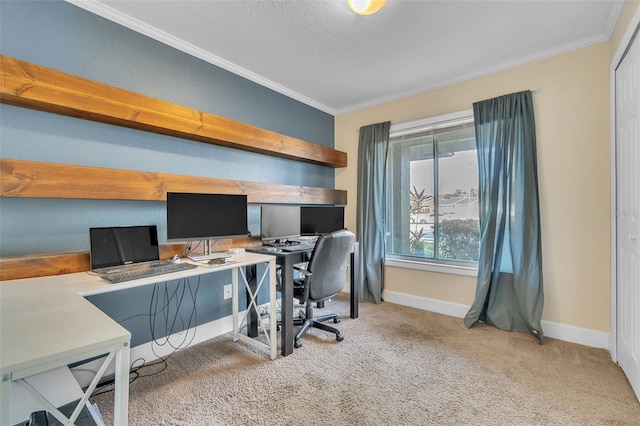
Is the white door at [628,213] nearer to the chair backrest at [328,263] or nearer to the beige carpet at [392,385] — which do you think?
the beige carpet at [392,385]

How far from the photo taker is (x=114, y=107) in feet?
6.07

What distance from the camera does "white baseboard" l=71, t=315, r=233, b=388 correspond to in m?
1.80

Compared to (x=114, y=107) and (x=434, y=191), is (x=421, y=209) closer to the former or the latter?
(x=434, y=191)

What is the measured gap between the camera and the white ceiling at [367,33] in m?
1.91

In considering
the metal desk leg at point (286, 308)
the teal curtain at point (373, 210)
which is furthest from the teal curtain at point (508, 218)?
the metal desk leg at point (286, 308)

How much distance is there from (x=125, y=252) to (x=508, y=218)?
10.4 feet

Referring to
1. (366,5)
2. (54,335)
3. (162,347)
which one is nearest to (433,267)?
(366,5)

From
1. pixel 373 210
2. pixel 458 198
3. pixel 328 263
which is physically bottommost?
pixel 328 263

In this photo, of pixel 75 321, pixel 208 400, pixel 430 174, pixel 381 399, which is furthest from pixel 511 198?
pixel 75 321

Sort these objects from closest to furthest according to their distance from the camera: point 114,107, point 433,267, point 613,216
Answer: point 114,107, point 613,216, point 433,267

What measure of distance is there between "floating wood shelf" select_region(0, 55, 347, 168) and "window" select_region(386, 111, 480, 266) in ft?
5.31

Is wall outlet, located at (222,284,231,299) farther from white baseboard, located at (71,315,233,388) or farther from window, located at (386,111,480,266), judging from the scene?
window, located at (386,111,480,266)

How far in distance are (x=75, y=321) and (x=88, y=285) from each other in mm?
541

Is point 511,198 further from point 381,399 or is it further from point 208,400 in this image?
point 208,400
